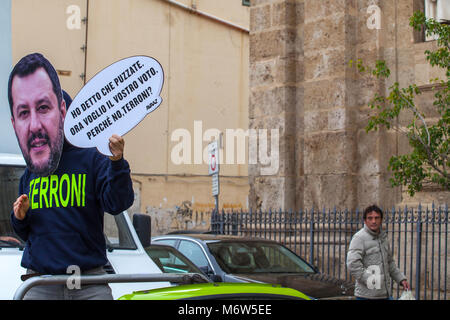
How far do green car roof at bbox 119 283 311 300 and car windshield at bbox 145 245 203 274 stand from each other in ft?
15.3

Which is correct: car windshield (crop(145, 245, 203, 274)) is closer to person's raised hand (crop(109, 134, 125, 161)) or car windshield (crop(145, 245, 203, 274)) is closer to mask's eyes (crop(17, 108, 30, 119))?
mask's eyes (crop(17, 108, 30, 119))

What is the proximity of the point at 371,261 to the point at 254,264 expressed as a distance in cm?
225

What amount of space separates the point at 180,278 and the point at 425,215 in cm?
796

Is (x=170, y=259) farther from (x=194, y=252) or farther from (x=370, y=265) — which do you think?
(x=370, y=265)

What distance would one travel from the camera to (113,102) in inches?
136

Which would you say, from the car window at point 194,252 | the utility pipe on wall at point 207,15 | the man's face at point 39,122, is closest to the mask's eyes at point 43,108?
the man's face at point 39,122

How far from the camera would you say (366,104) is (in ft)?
39.3

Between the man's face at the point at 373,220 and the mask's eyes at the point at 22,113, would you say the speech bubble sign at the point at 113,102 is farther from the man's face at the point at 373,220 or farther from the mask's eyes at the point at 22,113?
the man's face at the point at 373,220

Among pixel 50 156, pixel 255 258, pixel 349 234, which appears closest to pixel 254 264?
pixel 255 258

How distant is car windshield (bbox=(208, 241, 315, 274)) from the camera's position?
8.62m

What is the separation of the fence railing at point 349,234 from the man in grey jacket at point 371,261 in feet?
9.91

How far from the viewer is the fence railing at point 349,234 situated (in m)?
10.4
